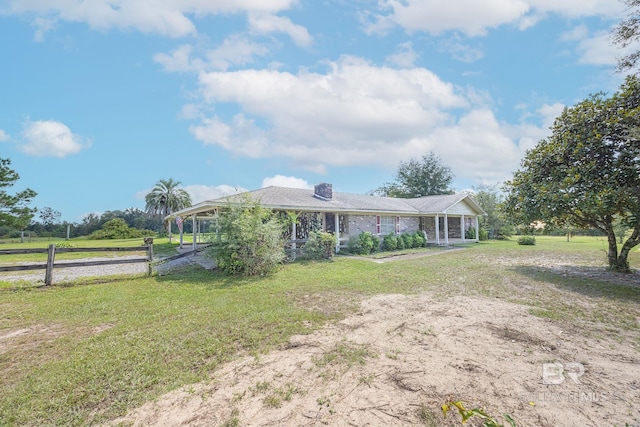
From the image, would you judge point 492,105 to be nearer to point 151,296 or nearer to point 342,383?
point 342,383

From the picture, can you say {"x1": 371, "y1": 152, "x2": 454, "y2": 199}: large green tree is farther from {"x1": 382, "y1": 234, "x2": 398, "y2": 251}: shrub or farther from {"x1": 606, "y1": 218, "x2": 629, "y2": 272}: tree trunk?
{"x1": 606, "y1": 218, "x2": 629, "y2": 272}: tree trunk

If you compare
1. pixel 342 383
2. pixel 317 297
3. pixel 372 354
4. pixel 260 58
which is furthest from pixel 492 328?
A: pixel 260 58

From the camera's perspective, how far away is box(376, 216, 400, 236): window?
1916 cm

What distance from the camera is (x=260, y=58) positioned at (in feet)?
33.7

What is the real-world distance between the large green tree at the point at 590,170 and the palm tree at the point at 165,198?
41333 mm

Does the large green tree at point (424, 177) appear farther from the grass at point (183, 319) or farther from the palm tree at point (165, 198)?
the palm tree at point (165, 198)

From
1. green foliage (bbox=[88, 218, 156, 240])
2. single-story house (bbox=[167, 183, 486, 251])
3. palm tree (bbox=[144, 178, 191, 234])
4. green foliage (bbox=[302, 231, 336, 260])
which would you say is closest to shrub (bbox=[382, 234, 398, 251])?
single-story house (bbox=[167, 183, 486, 251])

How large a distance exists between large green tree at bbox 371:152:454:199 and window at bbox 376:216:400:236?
21.7 metres

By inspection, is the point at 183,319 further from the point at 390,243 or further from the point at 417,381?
the point at 390,243

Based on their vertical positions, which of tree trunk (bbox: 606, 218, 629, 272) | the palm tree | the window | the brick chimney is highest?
the palm tree

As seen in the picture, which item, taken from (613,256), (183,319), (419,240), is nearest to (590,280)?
(613,256)

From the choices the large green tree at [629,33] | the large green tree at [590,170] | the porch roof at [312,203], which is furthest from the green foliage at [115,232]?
the large green tree at [629,33]

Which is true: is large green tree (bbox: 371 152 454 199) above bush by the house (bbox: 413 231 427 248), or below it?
above

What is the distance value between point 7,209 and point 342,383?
28.5m
